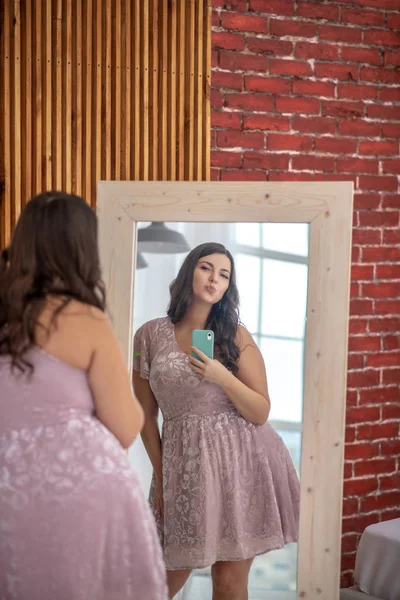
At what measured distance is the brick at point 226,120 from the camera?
2932 millimetres

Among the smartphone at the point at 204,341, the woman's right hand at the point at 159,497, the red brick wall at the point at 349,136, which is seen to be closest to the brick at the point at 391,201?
the red brick wall at the point at 349,136

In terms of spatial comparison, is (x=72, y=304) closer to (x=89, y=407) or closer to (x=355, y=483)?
(x=89, y=407)

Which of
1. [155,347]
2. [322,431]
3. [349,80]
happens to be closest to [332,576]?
[322,431]

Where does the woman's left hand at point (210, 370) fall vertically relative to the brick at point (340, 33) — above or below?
below

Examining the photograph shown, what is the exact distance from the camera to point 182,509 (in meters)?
2.39

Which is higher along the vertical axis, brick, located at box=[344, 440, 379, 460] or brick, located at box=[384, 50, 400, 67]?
brick, located at box=[384, 50, 400, 67]

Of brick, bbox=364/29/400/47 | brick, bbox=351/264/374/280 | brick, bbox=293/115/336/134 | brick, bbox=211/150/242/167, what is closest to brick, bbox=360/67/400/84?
brick, bbox=364/29/400/47

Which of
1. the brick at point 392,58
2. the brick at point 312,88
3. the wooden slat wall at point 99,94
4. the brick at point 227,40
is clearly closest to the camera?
the wooden slat wall at point 99,94

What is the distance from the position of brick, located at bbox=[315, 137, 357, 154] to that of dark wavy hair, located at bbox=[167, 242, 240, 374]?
92 cm

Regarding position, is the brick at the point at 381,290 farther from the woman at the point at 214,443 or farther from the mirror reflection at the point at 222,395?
the woman at the point at 214,443

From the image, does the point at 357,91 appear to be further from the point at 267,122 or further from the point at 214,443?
the point at 214,443

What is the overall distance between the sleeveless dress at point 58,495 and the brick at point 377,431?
5.40 ft

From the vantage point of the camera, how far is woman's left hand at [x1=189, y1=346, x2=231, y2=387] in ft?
7.80

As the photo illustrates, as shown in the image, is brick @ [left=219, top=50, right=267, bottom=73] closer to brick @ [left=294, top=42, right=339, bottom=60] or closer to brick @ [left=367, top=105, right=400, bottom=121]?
brick @ [left=294, top=42, right=339, bottom=60]
